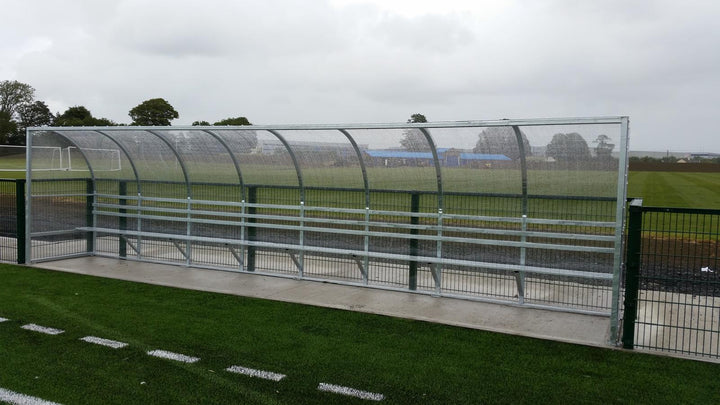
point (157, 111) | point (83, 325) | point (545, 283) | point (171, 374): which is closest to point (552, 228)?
point (545, 283)

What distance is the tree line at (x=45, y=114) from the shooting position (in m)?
74.8

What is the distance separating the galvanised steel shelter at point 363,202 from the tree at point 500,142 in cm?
2

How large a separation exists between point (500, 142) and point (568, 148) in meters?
0.75

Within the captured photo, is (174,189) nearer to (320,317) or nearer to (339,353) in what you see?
(320,317)

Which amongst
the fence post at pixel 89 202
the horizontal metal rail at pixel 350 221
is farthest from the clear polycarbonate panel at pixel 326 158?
the fence post at pixel 89 202

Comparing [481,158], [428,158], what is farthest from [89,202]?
[481,158]

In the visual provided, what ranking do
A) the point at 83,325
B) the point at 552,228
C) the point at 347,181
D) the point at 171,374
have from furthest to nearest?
the point at 347,181
the point at 552,228
the point at 83,325
the point at 171,374

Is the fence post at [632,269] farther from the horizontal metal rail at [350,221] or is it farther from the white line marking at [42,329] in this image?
the white line marking at [42,329]

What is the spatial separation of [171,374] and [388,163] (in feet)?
13.0

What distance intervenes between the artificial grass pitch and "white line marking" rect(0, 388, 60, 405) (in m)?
0.07

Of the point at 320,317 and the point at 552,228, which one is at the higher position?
the point at 552,228

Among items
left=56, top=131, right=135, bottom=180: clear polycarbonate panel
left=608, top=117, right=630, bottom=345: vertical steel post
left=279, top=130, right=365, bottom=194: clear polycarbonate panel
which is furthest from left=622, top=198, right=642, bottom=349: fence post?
left=56, top=131, right=135, bottom=180: clear polycarbonate panel

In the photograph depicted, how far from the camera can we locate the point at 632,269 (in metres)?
5.58

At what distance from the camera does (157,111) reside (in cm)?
7750
